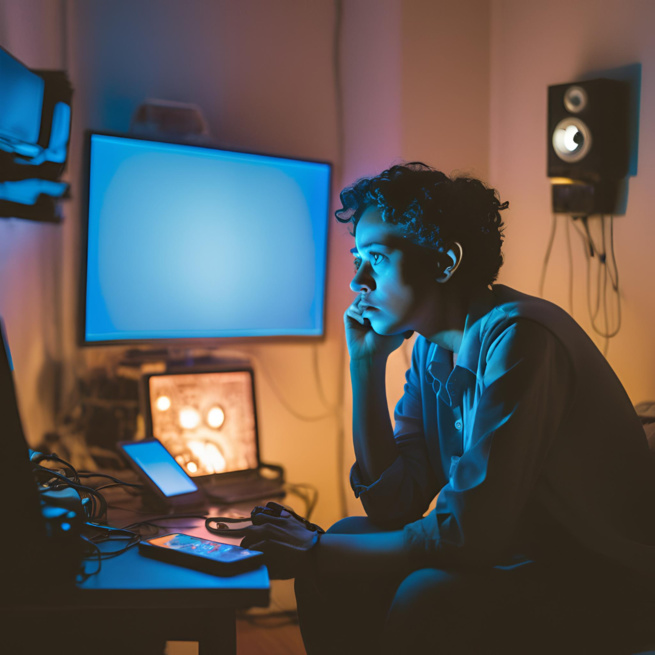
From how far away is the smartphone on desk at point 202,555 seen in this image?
913mm

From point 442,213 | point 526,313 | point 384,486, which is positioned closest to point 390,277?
point 442,213

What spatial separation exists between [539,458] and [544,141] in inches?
56.4

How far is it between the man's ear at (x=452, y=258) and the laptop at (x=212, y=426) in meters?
0.77

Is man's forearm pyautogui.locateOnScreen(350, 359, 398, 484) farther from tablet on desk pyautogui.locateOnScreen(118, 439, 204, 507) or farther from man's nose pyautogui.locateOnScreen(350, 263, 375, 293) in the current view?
tablet on desk pyautogui.locateOnScreen(118, 439, 204, 507)

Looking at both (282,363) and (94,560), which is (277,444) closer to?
(282,363)

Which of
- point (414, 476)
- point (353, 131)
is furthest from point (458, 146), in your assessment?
point (414, 476)

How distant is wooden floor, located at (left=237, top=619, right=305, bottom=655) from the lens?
79.6 inches

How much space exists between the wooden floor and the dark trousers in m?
1.08

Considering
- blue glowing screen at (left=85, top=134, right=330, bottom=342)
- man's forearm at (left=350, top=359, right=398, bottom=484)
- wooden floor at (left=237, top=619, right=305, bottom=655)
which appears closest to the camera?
man's forearm at (left=350, top=359, right=398, bottom=484)

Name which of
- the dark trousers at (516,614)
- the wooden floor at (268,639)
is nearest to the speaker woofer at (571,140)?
the dark trousers at (516,614)

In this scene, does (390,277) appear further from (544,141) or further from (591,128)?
(544,141)

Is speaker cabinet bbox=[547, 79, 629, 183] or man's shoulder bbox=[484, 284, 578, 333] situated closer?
man's shoulder bbox=[484, 284, 578, 333]

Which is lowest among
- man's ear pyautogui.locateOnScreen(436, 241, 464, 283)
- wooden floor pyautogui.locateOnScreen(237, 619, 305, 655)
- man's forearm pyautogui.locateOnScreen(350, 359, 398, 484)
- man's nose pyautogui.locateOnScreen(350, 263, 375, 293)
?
wooden floor pyautogui.locateOnScreen(237, 619, 305, 655)

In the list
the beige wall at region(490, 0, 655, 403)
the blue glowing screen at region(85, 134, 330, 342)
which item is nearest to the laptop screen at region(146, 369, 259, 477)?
the blue glowing screen at region(85, 134, 330, 342)
